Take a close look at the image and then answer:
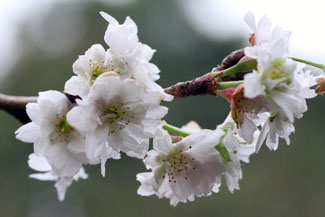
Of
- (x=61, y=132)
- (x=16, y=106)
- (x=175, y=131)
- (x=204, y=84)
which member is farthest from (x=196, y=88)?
(x=16, y=106)

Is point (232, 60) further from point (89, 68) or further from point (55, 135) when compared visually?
point (55, 135)

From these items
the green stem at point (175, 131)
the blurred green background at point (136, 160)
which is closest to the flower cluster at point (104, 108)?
the green stem at point (175, 131)

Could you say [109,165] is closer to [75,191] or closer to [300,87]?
[75,191]

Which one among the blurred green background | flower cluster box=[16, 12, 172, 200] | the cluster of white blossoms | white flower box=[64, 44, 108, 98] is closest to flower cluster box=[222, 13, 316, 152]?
the cluster of white blossoms

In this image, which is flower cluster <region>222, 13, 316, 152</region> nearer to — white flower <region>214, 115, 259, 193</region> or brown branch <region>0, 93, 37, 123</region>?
white flower <region>214, 115, 259, 193</region>

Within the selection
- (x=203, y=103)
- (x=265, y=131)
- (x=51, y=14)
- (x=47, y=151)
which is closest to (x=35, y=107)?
(x=47, y=151)
